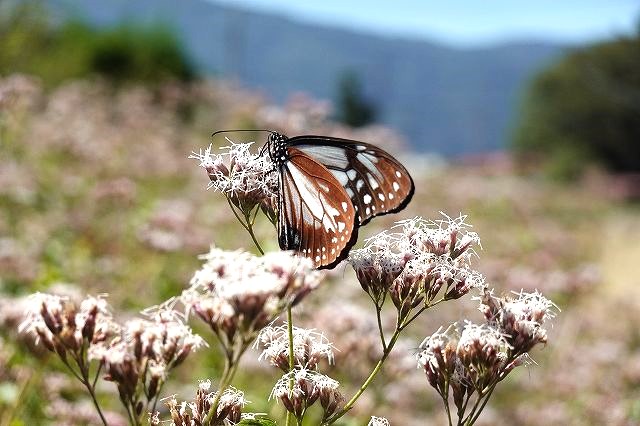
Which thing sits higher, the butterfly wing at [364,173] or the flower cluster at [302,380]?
the butterfly wing at [364,173]

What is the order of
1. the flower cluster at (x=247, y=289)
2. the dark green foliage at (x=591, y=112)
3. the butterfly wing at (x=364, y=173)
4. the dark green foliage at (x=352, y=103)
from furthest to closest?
the dark green foliage at (x=352, y=103)
the dark green foliage at (x=591, y=112)
the butterfly wing at (x=364, y=173)
the flower cluster at (x=247, y=289)

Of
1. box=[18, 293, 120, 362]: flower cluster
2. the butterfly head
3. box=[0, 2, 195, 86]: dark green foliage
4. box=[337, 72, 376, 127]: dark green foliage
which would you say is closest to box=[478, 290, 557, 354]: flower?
the butterfly head

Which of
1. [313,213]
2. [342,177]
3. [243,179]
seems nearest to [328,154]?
[342,177]

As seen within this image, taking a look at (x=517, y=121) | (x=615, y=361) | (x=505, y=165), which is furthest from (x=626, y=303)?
(x=517, y=121)

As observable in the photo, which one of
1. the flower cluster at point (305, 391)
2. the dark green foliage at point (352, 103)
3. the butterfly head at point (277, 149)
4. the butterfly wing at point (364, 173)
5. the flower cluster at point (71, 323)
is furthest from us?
the dark green foliage at point (352, 103)

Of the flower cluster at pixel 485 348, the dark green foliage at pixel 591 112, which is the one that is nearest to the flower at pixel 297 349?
the flower cluster at pixel 485 348

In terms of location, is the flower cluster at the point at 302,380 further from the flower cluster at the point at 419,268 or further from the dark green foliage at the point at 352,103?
the dark green foliage at the point at 352,103

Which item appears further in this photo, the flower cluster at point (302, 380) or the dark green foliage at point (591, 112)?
the dark green foliage at point (591, 112)

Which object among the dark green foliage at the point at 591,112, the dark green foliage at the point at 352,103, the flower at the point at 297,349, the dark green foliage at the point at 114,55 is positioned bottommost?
the flower at the point at 297,349

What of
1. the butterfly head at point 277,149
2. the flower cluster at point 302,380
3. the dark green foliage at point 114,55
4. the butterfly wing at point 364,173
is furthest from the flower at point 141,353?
the dark green foliage at point 114,55
